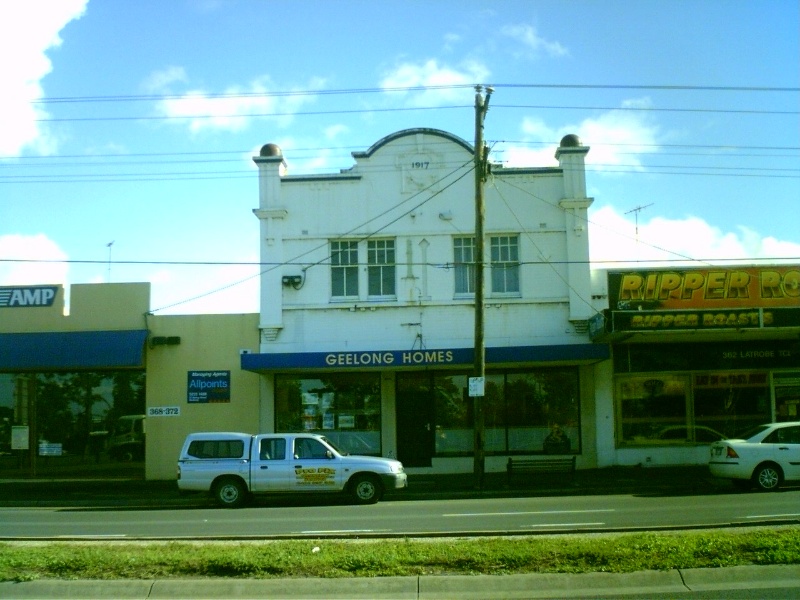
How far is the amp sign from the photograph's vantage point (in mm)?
24812

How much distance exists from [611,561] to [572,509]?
23.8 ft

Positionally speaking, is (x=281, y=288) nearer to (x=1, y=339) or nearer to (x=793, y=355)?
(x=1, y=339)

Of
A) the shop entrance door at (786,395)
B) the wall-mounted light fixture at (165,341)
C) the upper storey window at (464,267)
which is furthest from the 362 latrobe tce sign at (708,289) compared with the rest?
the wall-mounted light fixture at (165,341)

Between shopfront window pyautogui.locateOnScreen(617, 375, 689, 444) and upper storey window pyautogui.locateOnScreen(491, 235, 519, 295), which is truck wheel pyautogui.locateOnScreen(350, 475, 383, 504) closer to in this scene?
upper storey window pyautogui.locateOnScreen(491, 235, 519, 295)

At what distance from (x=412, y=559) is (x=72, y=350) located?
58.0ft

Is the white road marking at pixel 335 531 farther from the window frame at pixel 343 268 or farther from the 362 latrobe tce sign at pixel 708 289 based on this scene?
the 362 latrobe tce sign at pixel 708 289

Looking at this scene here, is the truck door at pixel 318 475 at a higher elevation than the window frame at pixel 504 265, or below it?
below

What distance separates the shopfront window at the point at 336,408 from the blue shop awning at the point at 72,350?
Result: 14.0 feet

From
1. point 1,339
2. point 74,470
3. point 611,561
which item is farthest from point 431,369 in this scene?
point 611,561

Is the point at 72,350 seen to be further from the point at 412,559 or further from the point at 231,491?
the point at 412,559

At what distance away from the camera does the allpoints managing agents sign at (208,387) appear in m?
24.5

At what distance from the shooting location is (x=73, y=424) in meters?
24.9

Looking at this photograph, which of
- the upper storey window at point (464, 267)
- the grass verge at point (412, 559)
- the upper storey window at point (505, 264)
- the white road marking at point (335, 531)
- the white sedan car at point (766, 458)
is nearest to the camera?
the grass verge at point (412, 559)

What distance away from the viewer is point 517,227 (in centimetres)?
2467
